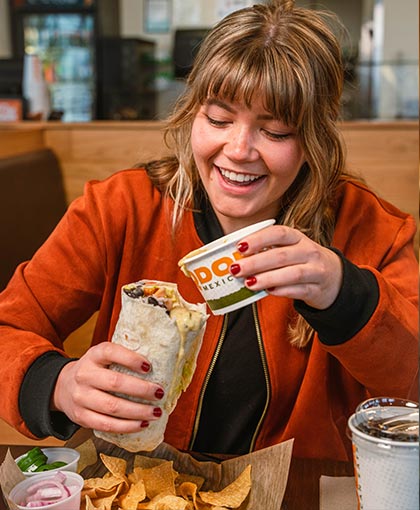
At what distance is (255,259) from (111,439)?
1.27 ft

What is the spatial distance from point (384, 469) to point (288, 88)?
2.50 feet

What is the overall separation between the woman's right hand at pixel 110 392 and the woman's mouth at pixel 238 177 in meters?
0.49

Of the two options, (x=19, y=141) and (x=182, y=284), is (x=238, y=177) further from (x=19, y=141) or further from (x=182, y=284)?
(x=19, y=141)

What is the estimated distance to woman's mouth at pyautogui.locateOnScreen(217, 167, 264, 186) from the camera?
1.50 meters

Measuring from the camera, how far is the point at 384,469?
0.95 metres

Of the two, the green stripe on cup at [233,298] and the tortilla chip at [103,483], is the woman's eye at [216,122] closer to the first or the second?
the green stripe on cup at [233,298]

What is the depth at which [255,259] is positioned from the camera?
1.07m

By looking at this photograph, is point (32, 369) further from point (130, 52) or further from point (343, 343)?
point (130, 52)

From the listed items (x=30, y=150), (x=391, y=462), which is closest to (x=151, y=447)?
(x=391, y=462)

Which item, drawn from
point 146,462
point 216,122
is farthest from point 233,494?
point 216,122

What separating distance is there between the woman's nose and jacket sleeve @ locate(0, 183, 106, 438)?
384 millimetres

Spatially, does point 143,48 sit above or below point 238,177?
above

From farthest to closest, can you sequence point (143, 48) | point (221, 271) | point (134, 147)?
point (143, 48), point (134, 147), point (221, 271)

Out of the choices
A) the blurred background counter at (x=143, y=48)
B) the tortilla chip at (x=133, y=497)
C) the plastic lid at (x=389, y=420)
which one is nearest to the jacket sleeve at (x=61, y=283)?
the tortilla chip at (x=133, y=497)
